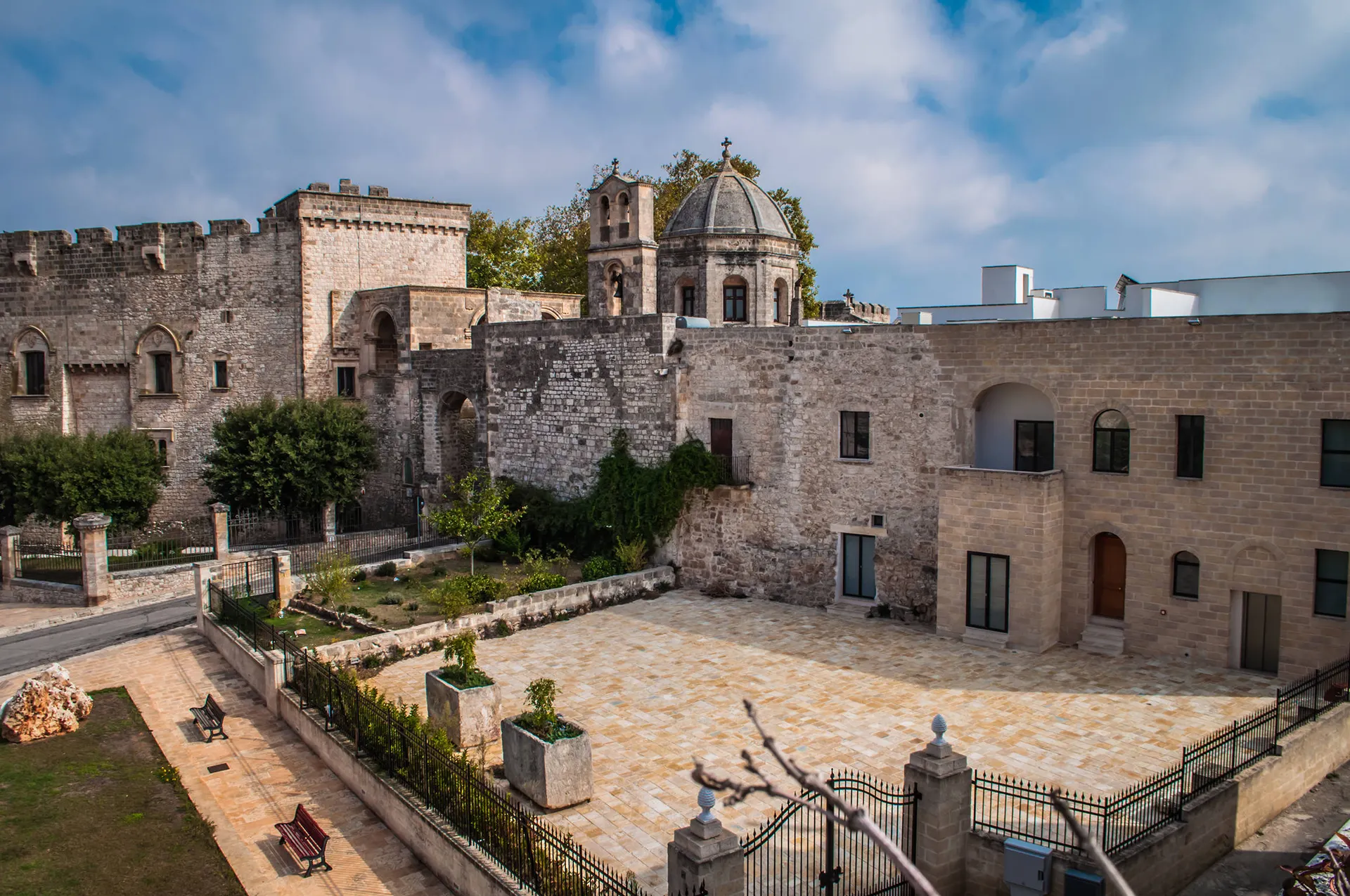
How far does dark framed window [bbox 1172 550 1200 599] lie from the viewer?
16.0 meters

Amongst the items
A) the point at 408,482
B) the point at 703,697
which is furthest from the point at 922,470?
the point at 408,482

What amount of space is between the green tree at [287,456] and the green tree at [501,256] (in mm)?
15255

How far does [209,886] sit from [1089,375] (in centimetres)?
1464

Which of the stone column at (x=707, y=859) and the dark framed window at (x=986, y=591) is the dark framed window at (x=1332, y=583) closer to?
the dark framed window at (x=986, y=591)

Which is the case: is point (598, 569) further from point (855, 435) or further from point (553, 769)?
point (553, 769)

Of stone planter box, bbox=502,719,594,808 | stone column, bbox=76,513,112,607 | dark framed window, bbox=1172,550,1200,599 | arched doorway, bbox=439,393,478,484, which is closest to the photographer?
stone planter box, bbox=502,719,594,808

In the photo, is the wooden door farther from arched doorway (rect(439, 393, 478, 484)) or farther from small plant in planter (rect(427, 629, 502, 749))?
arched doorway (rect(439, 393, 478, 484))

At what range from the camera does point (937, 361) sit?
1852 cm

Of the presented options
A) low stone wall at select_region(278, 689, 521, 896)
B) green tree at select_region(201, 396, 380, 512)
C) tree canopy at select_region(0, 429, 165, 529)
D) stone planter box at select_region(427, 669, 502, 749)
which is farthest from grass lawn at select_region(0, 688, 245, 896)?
tree canopy at select_region(0, 429, 165, 529)

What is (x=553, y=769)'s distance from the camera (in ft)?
37.3

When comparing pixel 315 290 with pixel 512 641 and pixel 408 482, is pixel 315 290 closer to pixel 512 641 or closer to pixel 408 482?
pixel 408 482

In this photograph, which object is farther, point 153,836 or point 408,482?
point 408,482

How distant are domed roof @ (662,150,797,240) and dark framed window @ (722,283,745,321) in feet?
4.72

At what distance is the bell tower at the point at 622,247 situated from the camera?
2552cm
